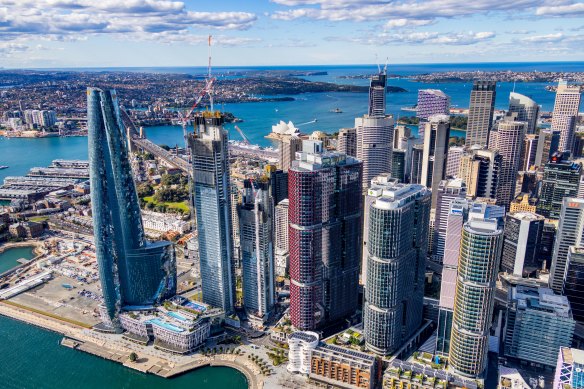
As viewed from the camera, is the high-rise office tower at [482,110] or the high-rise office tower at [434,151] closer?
the high-rise office tower at [434,151]

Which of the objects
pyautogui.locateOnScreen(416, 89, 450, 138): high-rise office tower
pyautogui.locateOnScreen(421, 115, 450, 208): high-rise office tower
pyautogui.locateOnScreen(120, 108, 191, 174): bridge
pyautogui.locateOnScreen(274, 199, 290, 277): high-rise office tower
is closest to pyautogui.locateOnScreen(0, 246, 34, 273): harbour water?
pyautogui.locateOnScreen(274, 199, 290, 277): high-rise office tower

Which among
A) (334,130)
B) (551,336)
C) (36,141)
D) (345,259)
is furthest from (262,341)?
(36,141)

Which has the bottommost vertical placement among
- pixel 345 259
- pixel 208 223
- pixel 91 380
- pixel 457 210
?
pixel 91 380

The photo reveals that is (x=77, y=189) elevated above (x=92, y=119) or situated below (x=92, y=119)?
below

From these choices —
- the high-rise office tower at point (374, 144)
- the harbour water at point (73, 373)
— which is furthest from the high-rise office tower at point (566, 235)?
the harbour water at point (73, 373)

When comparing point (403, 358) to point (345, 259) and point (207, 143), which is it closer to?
point (345, 259)

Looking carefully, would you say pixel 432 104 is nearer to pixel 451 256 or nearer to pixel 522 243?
pixel 522 243

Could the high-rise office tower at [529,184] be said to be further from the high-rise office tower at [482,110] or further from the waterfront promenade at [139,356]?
the waterfront promenade at [139,356]
